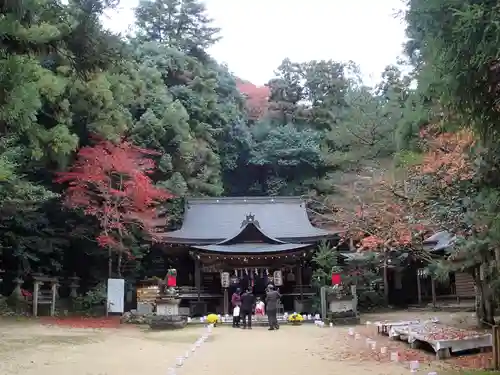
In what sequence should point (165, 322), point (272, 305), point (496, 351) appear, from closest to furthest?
point (496, 351) → point (272, 305) → point (165, 322)

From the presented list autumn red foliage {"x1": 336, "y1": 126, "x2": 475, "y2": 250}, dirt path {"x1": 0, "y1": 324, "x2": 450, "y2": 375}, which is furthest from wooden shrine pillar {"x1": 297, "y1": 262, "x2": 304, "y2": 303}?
dirt path {"x1": 0, "y1": 324, "x2": 450, "y2": 375}

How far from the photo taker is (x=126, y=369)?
8273 millimetres

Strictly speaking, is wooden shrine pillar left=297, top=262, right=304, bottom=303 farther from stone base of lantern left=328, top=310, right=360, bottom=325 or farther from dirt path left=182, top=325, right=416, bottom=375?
dirt path left=182, top=325, right=416, bottom=375

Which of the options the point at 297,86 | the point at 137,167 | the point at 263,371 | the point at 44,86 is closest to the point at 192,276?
the point at 137,167

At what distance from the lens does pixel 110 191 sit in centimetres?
1948

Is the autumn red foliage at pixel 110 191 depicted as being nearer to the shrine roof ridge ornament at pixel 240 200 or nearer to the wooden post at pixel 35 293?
the wooden post at pixel 35 293

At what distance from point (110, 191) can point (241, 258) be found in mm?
5868

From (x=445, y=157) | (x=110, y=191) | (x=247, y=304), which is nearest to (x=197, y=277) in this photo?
(x=110, y=191)

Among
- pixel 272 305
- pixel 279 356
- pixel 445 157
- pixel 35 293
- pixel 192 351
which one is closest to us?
pixel 279 356

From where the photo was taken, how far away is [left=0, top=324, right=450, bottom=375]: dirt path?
8133 mm

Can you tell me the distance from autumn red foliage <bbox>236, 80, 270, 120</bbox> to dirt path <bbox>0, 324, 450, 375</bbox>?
31874 mm

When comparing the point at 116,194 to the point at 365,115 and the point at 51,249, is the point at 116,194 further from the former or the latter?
the point at 365,115

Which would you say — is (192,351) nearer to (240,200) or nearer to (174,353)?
(174,353)

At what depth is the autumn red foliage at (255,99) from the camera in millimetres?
45125
